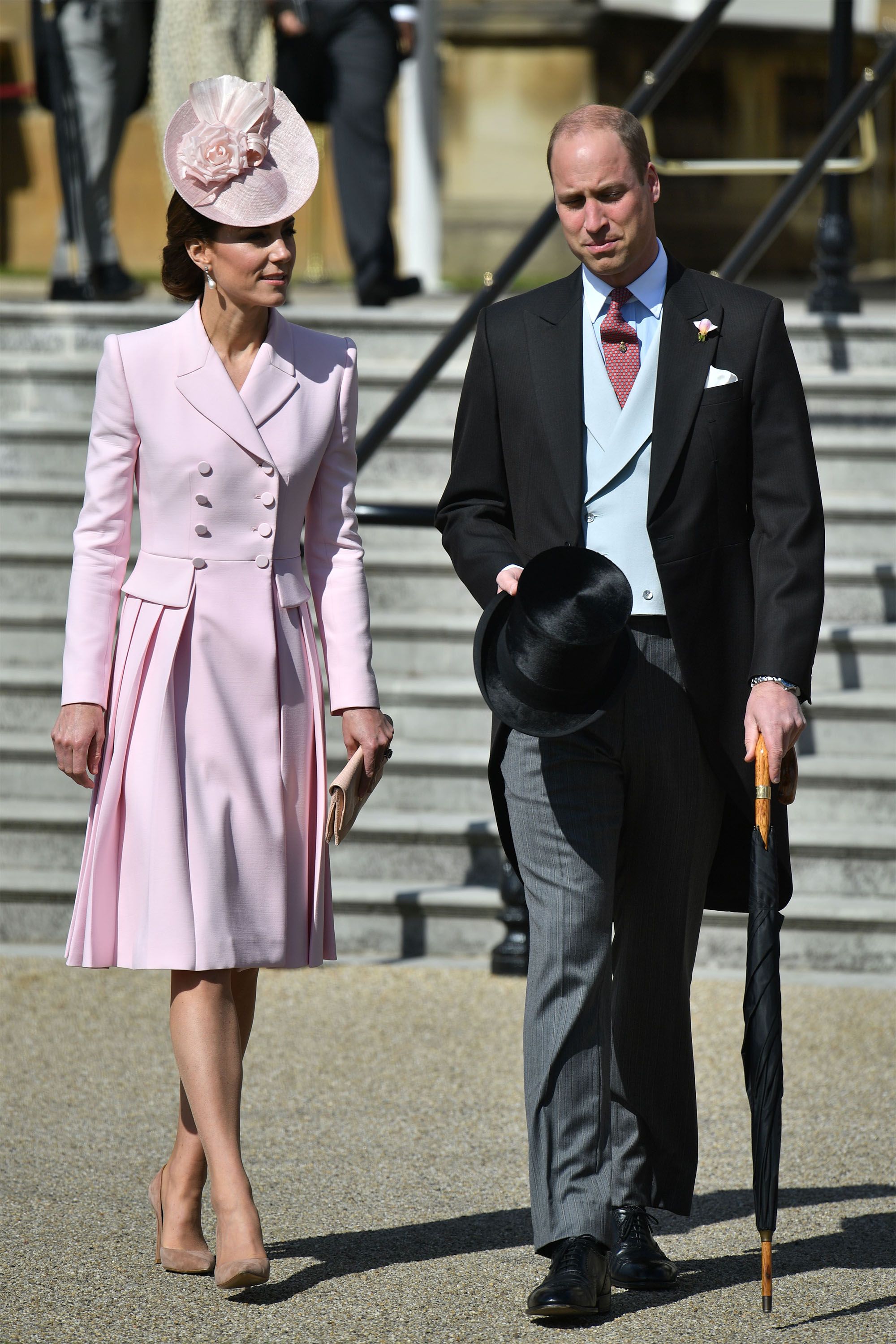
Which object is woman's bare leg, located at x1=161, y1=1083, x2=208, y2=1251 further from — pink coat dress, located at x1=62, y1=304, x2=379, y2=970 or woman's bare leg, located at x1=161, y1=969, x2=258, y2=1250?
pink coat dress, located at x1=62, y1=304, x2=379, y2=970

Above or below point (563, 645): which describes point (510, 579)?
above

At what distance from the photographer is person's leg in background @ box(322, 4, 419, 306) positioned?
8.80m

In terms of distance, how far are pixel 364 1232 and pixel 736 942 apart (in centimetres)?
221

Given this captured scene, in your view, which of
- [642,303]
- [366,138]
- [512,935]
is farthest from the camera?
[366,138]

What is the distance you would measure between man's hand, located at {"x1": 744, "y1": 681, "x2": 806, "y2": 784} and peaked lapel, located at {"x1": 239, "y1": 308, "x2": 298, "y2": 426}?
106 centimetres

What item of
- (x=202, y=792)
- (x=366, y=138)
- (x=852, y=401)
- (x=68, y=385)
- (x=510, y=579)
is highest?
(x=366, y=138)

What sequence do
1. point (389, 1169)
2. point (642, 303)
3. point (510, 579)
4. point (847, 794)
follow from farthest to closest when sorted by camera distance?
point (847, 794), point (389, 1169), point (642, 303), point (510, 579)

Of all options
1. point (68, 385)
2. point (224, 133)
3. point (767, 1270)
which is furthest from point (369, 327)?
point (767, 1270)

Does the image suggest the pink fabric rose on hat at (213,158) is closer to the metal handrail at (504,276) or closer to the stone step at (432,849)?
the metal handrail at (504,276)

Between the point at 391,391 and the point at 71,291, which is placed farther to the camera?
the point at 71,291

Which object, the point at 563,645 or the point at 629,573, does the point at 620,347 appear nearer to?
the point at 629,573

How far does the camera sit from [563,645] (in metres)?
3.58

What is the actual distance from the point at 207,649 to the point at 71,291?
18.2 ft

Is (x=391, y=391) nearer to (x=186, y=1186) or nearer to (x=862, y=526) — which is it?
(x=862, y=526)
